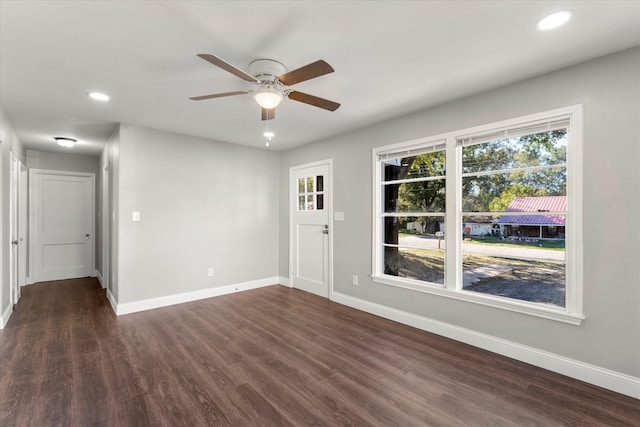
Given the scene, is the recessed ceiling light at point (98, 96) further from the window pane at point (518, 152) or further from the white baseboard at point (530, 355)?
the white baseboard at point (530, 355)

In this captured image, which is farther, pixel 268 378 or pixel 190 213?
pixel 190 213

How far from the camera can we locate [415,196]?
3.53 m

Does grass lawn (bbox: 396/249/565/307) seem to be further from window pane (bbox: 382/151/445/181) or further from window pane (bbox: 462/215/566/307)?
window pane (bbox: 382/151/445/181)

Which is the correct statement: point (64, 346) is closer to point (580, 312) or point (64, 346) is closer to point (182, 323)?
point (182, 323)

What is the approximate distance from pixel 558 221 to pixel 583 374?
3.96 feet

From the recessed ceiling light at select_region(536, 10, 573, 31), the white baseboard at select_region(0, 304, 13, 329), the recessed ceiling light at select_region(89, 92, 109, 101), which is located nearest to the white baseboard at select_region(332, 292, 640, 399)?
the recessed ceiling light at select_region(536, 10, 573, 31)

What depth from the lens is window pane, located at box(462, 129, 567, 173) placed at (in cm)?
250

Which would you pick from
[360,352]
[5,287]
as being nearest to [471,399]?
[360,352]

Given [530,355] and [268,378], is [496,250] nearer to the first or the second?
[530,355]

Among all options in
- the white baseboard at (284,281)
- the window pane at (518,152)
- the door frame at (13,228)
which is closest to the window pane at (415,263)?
the window pane at (518,152)

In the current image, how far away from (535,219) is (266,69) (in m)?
2.62

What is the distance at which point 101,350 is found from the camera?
2.82 m

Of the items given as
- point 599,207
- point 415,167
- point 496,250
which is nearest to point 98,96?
point 415,167

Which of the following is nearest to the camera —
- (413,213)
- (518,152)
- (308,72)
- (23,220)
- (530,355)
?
(308,72)
